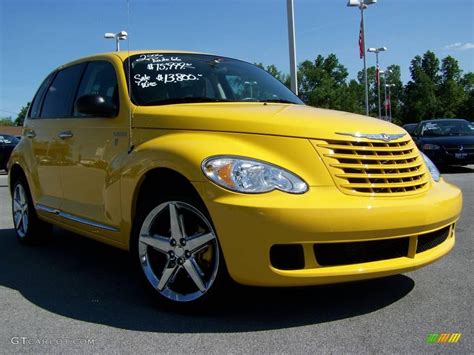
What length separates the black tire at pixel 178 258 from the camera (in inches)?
124

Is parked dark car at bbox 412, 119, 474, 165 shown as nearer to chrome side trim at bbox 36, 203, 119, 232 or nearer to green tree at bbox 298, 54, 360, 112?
chrome side trim at bbox 36, 203, 119, 232

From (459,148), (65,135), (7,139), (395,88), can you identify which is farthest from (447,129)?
(395,88)

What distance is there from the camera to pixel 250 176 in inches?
118

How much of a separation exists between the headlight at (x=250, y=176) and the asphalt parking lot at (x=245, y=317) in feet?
2.41

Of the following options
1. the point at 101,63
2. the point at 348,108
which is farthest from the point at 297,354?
the point at 348,108

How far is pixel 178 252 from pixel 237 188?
662mm

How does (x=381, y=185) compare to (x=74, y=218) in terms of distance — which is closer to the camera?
(x=381, y=185)

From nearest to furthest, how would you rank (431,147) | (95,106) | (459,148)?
(95,106) < (459,148) < (431,147)

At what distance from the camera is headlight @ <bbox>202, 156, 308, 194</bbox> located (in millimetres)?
2965

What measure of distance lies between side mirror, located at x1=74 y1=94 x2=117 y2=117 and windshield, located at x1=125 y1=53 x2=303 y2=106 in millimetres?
190

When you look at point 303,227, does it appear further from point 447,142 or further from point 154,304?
point 447,142

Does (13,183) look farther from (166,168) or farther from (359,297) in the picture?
(359,297)

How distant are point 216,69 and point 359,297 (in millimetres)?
2196

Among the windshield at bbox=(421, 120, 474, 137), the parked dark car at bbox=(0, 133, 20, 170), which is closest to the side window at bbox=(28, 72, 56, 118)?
the windshield at bbox=(421, 120, 474, 137)
